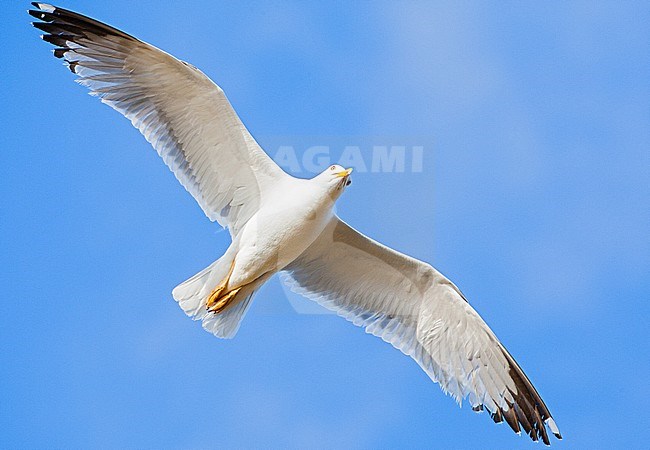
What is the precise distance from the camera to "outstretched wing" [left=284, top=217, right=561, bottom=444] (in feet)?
31.0

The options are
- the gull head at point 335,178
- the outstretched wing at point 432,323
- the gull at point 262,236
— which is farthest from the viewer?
the outstretched wing at point 432,323

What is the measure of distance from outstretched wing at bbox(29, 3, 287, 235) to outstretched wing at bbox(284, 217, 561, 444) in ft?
2.30

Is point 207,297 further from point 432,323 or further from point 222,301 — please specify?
point 432,323

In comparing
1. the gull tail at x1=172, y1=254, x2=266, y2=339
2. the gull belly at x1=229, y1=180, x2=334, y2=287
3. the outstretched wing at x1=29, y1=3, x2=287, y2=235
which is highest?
the outstretched wing at x1=29, y1=3, x2=287, y2=235

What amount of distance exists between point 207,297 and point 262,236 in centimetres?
58

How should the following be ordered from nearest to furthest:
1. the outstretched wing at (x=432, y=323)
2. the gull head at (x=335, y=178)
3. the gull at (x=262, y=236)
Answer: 1. the gull head at (x=335, y=178)
2. the gull at (x=262, y=236)
3. the outstretched wing at (x=432, y=323)

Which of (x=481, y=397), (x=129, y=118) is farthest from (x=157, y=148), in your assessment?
(x=481, y=397)

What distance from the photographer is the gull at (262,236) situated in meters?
9.11

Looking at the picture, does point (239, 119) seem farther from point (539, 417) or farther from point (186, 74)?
point (539, 417)

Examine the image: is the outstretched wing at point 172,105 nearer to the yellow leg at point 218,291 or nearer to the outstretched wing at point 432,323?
the yellow leg at point 218,291

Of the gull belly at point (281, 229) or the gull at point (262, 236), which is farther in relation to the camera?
the gull at point (262, 236)

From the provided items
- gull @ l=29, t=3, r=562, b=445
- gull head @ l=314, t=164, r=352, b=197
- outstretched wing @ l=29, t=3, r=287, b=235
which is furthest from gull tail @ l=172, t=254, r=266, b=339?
gull head @ l=314, t=164, r=352, b=197

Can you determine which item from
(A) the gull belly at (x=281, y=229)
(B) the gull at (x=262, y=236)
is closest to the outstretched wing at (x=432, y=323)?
(B) the gull at (x=262, y=236)

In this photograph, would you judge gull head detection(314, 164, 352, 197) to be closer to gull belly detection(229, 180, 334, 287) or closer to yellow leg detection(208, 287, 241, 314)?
gull belly detection(229, 180, 334, 287)
